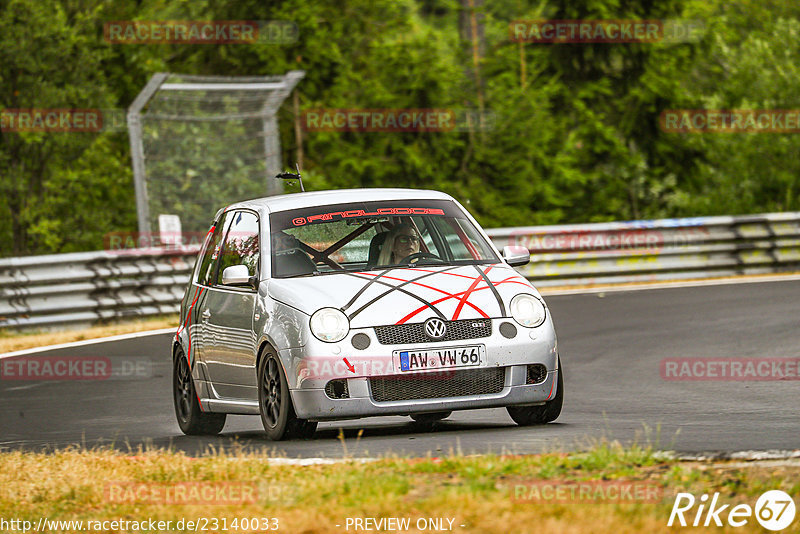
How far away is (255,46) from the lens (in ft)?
99.5

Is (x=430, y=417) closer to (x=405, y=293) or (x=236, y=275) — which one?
(x=405, y=293)

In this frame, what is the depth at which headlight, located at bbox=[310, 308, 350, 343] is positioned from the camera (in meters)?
8.35

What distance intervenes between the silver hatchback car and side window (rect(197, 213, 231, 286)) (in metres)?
0.07

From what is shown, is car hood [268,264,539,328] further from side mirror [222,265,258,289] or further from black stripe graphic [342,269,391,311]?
side mirror [222,265,258,289]

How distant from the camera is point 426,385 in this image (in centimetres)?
840

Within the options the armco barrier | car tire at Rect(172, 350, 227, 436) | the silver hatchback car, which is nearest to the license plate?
the silver hatchback car

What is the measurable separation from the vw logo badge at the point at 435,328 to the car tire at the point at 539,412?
36.3 inches

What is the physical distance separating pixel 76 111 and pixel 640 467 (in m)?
24.8

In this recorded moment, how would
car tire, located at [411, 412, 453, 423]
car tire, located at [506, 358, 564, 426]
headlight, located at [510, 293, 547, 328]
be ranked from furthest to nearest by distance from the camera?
car tire, located at [411, 412, 453, 423], car tire, located at [506, 358, 564, 426], headlight, located at [510, 293, 547, 328]

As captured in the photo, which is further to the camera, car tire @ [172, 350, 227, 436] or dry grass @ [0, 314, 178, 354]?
dry grass @ [0, 314, 178, 354]

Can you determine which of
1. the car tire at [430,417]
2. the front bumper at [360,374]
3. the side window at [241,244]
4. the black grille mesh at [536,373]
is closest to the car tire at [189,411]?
the side window at [241,244]

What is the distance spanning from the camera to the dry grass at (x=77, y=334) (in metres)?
16.5

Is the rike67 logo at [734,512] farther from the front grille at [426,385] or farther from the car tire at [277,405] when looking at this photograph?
the car tire at [277,405]

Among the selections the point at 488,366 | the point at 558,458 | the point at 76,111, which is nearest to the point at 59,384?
the point at 488,366
